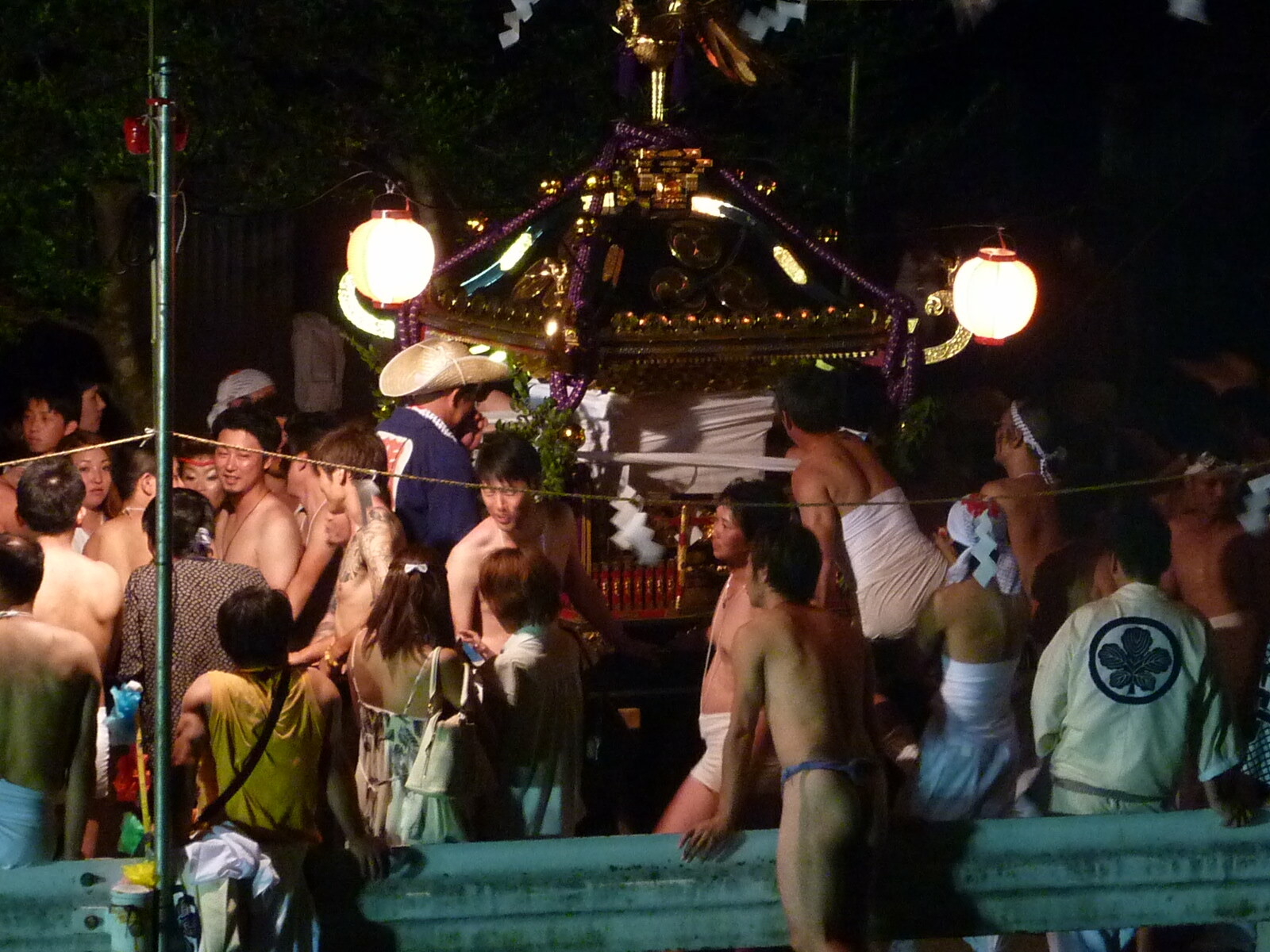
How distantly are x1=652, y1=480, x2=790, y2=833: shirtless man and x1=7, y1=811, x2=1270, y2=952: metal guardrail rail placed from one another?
0.39 metres

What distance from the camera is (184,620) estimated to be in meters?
4.93

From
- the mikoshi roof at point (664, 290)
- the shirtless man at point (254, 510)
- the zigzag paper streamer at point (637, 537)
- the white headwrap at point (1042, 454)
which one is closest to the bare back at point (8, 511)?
the shirtless man at point (254, 510)

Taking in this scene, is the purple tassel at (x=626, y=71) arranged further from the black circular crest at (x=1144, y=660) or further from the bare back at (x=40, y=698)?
the bare back at (x=40, y=698)

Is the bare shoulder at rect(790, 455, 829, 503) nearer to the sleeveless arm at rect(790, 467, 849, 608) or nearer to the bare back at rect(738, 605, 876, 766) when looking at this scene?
the sleeveless arm at rect(790, 467, 849, 608)

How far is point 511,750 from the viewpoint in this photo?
4.75 metres

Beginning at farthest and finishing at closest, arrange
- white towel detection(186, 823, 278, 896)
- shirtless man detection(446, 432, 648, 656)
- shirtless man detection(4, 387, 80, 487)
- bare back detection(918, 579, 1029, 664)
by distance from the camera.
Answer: shirtless man detection(4, 387, 80, 487), shirtless man detection(446, 432, 648, 656), bare back detection(918, 579, 1029, 664), white towel detection(186, 823, 278, 896)

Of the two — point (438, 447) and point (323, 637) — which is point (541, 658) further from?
point (438, 447)

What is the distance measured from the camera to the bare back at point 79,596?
5094 millimetres

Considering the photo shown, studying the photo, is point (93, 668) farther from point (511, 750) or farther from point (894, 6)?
point (894, 6)

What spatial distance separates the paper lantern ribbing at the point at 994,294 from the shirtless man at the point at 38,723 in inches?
203

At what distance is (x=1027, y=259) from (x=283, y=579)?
652cm

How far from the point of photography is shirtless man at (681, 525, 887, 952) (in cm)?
405

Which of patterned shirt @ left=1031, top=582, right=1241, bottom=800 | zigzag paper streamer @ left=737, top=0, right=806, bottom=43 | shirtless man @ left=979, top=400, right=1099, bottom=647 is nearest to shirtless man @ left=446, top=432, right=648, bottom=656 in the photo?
shirtless man @ left=979, top=400, right=1099, bottom=647

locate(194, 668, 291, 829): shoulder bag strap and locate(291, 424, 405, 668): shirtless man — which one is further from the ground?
locate(291, 424, 405, 668): shirtless man
